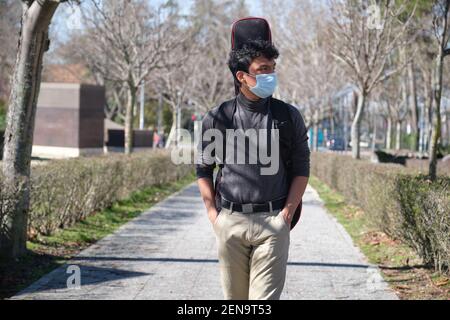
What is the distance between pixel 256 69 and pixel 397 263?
5.60m

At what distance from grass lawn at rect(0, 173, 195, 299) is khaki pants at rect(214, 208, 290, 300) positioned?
3336mm

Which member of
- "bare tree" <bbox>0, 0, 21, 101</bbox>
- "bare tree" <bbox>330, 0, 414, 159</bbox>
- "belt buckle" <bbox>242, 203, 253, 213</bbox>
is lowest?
"belt buckle" <bbox>242, 203, 253, 213</bbox>

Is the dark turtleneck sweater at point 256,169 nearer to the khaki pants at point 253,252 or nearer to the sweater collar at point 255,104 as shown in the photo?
the sweater collar at point 255,104

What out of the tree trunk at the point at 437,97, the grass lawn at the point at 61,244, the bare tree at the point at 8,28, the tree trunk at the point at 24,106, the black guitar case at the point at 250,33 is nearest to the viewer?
the black guitar case at the point at 250,33

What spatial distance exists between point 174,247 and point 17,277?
2.88m

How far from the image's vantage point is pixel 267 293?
4.43 m

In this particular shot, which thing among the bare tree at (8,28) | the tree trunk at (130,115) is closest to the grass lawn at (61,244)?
the tree trunk at (130,115)

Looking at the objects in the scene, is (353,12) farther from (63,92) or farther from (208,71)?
(208,71)

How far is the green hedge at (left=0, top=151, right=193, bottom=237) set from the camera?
1000cm

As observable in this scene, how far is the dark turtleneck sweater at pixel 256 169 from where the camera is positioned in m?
4.44

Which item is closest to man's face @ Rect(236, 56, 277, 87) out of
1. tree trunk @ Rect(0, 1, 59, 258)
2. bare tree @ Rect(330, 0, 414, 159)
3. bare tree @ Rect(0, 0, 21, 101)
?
tree trunk @ Rect(0, 1, 59, 258)

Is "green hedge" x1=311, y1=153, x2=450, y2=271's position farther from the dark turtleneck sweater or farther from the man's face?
the man's face

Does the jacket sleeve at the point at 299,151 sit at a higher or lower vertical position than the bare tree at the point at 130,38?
lower
